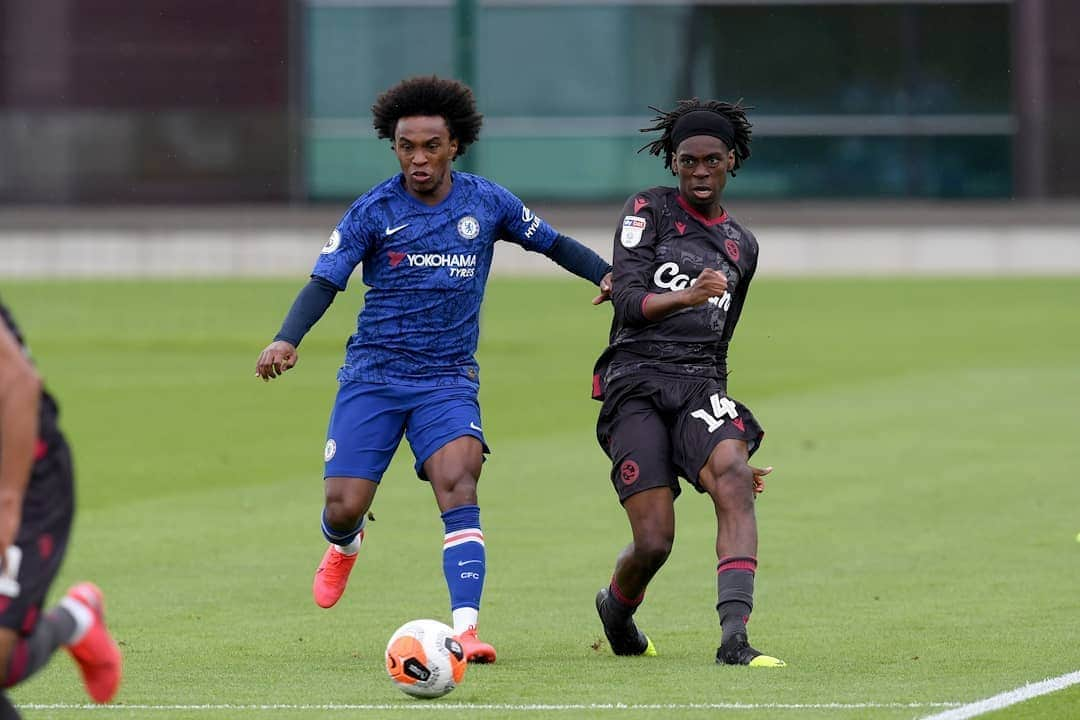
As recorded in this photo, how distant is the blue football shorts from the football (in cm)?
127

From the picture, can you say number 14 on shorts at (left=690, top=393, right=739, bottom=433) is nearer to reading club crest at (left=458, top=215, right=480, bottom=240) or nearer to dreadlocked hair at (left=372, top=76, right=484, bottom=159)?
reading club crest at (left=458, top=215, right=480, bottom=240)

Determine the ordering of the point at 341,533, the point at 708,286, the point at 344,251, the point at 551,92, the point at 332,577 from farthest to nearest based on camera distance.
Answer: the point at 551,92
the point at 332,577
the point at 341,533
the point at 344,251
the point at 708,286

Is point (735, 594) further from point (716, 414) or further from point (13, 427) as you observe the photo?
point (13, 427)

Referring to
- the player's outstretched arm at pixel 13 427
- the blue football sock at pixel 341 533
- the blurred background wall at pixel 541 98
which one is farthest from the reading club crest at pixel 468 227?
the blurred background wall at pixel 541 98

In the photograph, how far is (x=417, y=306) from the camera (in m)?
8.96

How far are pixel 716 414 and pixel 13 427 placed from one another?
357cm

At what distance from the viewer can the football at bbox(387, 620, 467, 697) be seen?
25.3 ft

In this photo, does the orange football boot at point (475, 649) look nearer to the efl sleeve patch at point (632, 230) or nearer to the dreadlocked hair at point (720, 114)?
the efl sleeve patch at point (632, 230)

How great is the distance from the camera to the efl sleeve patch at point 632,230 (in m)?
8.70

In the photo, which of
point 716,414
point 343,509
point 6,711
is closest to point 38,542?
point 6,711

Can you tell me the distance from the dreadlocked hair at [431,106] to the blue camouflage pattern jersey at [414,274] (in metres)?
0.23

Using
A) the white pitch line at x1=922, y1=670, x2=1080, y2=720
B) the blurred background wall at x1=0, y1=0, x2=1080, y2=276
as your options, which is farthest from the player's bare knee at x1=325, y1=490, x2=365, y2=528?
the blurred background wall at x1=0, y1=0, x2=1080, y2=276

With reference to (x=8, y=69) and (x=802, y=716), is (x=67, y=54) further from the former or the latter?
(x=802, y=716)

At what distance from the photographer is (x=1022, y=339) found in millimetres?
28219
